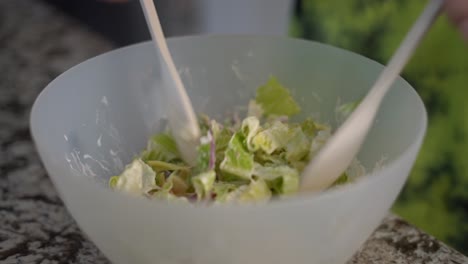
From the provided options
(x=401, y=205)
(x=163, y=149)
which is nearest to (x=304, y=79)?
(x=163, y=149)

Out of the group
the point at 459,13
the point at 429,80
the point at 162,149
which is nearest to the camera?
the point at 459,13

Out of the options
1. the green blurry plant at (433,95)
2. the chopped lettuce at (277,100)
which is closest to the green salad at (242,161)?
the chopped lettuce at (277,100)

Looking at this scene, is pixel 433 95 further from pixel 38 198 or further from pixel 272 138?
pixel 38 198

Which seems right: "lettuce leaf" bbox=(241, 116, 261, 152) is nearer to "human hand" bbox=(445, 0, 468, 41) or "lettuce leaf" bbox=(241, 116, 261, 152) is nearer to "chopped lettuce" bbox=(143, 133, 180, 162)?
"chopped lettuce" bbox=(143, 133, 180, 162)

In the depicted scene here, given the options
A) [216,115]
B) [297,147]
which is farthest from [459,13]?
[216,115]

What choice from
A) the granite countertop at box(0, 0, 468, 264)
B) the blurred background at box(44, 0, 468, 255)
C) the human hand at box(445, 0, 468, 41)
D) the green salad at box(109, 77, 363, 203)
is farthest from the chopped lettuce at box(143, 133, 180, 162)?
the blurred background at box(44, 0, 468, 255)

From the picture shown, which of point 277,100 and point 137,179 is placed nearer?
point 137,179

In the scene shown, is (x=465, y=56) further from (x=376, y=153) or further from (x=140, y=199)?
(x=140, y=199)
